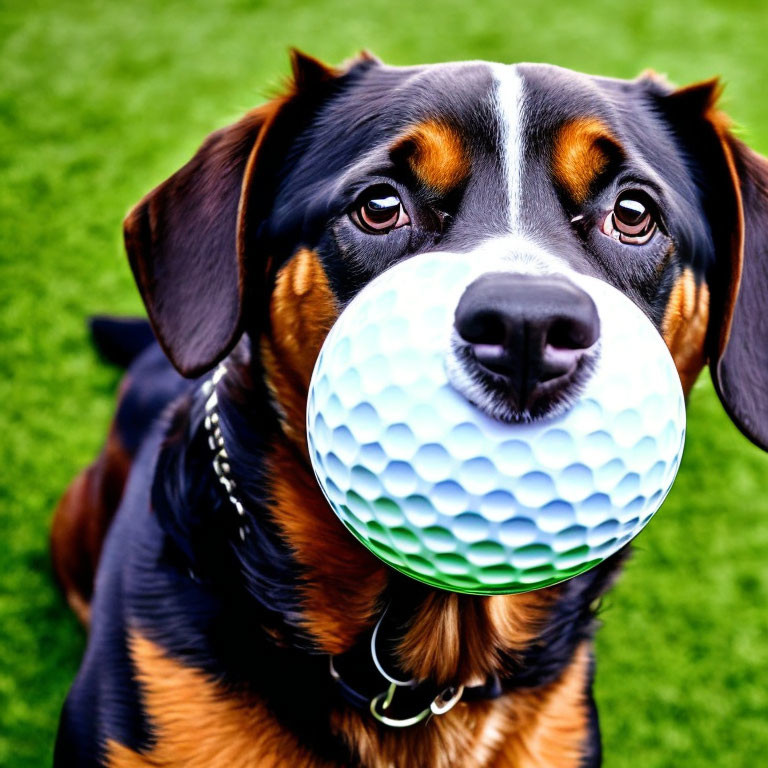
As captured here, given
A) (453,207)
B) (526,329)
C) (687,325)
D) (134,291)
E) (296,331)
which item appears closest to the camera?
(526,329)

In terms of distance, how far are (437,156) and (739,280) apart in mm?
835

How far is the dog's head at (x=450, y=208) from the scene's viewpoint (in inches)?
81.5

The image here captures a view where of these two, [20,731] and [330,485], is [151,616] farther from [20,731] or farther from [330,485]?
[20,731]

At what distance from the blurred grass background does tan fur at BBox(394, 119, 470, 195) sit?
596mm

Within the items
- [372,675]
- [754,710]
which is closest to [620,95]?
[372,675]

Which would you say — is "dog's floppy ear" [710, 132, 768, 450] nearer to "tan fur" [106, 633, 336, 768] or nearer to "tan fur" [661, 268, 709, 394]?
"tan fur" [661, 268, 709, 394]

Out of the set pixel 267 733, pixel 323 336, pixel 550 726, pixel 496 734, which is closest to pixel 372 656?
pixel 267 733

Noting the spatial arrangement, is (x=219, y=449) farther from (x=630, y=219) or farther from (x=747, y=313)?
(x=747, y=313)

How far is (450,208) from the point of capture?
205cm

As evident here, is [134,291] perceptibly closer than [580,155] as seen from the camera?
No

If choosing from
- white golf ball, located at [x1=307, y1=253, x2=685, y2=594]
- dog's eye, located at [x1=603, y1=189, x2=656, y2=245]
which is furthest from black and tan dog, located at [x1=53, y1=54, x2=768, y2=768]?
white golf ball, located at [x1=307, y1=253, x2=685, y2=594]

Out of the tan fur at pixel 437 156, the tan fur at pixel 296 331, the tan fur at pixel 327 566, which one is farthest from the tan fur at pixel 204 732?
the tan fur at pixel 437 156

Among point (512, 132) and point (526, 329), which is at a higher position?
point (512, 132)

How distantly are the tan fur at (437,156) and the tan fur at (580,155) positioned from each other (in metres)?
0.22
